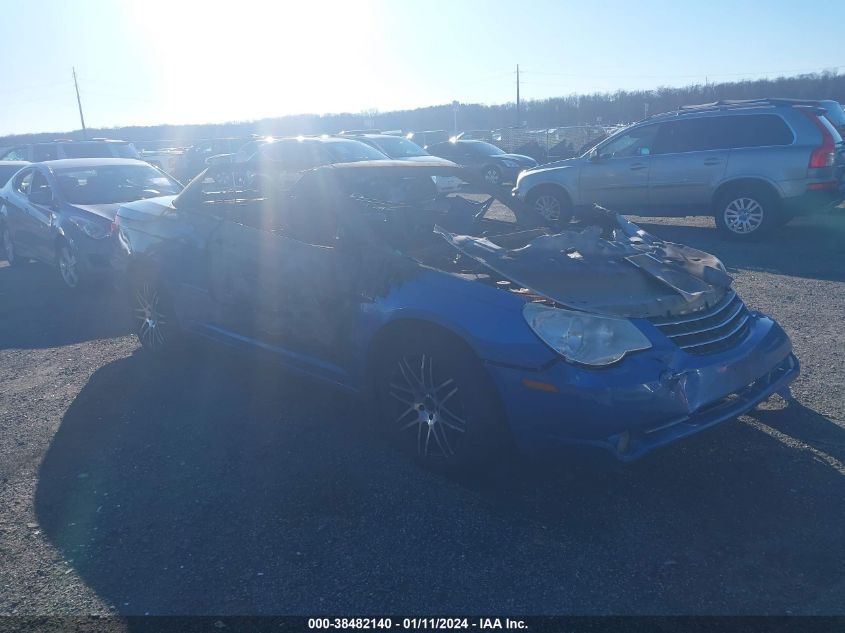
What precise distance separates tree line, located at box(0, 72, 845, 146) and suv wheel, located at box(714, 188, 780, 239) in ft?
98.7

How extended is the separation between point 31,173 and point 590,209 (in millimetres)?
8382

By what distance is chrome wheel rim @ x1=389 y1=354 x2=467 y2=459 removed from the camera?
400 centimetres

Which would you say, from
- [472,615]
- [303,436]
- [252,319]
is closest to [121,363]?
[252,319]

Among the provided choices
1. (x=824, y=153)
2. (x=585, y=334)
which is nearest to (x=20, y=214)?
(x=585, y=334)

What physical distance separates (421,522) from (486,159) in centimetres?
1945

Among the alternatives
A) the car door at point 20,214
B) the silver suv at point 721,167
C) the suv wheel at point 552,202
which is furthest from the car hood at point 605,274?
the suv wheel at point 552,202

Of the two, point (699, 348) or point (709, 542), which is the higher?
point (699, 348)

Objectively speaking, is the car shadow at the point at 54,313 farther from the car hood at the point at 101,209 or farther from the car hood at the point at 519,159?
the car hood at the point at 519,159

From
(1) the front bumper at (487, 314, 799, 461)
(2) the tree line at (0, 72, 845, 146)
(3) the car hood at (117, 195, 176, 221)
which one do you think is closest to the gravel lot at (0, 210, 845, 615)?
(1) the front bumper at (487, 314, 799, 461)

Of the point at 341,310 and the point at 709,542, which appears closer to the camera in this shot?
the point at 709,542

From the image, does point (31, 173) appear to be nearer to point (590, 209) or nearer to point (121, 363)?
point (121, 363)

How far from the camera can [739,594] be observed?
3094mm

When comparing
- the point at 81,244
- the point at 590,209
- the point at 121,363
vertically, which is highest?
the point at 590,209

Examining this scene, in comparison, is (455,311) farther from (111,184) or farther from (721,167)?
(721,167)
